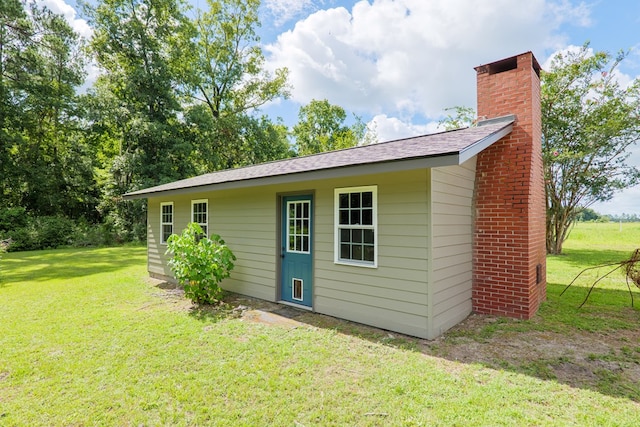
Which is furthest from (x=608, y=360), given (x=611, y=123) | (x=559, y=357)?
(x=611, y=123)

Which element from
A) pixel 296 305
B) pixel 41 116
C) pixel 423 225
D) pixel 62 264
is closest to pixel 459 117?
pixel 423 225

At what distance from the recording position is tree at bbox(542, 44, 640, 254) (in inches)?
461

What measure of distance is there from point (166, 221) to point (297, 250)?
16.1 ft

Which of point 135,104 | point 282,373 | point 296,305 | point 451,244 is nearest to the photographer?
point 282,373

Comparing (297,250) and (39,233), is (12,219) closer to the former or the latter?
(39,233)

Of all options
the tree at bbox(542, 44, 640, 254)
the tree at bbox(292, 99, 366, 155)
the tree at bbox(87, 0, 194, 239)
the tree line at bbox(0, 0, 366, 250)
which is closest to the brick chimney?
the tree at bbox(542, 44, 640, 254)

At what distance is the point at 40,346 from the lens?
392 centimetres

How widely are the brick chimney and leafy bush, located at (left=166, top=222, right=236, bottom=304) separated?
14.9 ft

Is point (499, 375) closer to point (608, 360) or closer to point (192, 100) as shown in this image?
point (608, 360)

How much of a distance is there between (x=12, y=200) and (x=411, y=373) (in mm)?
23427

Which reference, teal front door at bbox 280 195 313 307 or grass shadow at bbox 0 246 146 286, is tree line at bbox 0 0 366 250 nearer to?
grass shadow at bbox 0 246 146 286

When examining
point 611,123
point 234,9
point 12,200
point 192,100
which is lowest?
point 12,200

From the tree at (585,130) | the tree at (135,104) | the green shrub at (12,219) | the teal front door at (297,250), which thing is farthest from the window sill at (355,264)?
the green shrub at (12,219)

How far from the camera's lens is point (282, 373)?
10.4 ft
